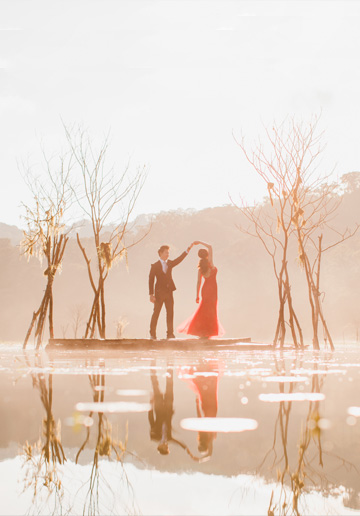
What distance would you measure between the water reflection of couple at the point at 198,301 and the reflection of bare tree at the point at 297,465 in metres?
9.83

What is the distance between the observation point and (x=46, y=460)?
2.88 metres

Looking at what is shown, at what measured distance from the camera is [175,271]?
155ft

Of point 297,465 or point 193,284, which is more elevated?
point 193,284

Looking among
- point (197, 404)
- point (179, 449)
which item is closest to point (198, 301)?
point (197, 404)

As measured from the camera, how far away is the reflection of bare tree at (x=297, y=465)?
90.8 inches

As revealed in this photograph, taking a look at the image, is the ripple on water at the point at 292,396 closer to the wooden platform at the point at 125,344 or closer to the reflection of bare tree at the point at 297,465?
the reflection of bare tree at the point at 297,465

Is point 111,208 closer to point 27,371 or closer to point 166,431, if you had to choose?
point 27,371

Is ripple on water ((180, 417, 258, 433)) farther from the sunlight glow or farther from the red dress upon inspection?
the red dress

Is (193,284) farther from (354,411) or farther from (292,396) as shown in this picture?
(354,411)

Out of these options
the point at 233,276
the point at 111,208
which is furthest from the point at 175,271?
the point at 111,208

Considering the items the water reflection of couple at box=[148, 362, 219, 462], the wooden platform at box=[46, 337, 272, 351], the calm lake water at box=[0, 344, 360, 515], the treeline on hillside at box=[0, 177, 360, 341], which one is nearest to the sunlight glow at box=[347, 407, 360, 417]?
the calm lake water at box=[0, 344, 360, 515]

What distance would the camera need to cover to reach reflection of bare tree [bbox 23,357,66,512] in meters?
2.46

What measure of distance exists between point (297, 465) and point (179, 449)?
0.57m

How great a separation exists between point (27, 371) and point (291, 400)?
4062mm
